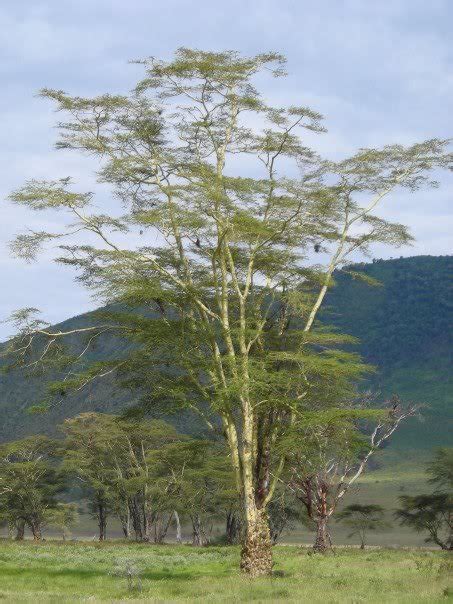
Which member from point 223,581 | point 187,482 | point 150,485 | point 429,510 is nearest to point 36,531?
Result: point 150,485

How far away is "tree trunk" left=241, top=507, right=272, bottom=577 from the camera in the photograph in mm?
30000

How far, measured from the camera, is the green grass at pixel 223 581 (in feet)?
72.2

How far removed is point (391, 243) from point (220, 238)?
8634 mm

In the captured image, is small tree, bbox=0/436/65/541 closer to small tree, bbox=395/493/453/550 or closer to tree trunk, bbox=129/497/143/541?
tree trunk, bbox=129/497/143/541

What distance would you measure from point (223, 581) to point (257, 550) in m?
1.97

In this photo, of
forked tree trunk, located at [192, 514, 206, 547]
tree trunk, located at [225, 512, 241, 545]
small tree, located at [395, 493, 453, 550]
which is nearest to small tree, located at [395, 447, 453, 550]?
small tree, located at [395, 493, 453, 550]

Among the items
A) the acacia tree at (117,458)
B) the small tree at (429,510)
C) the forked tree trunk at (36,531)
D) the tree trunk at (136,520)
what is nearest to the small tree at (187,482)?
the acacia tree at (117,458)

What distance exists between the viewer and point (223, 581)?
1124 inches

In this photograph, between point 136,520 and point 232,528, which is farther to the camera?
point 136,520

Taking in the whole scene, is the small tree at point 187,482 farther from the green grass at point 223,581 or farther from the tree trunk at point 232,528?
the green grass at point 223,581

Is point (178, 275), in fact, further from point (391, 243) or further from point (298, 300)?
point (391, 243)

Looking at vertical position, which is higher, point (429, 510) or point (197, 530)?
point (429, 510)

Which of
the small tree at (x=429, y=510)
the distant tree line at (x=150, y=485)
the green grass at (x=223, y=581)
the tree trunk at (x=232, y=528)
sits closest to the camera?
the green grass at (x=223, y=581)

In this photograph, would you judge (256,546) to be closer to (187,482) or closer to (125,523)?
(187,482)
